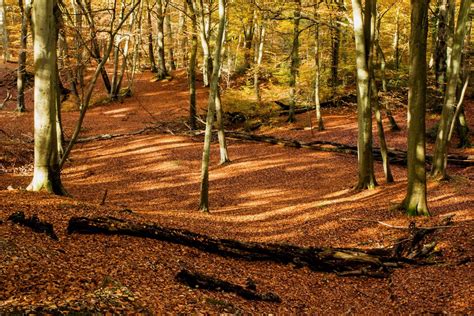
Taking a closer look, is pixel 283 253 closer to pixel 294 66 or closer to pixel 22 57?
pixel 294 66

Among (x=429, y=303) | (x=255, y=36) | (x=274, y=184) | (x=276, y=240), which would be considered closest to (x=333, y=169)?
(x=274, y=184)

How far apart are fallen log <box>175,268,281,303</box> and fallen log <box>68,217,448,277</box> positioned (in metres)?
1.73

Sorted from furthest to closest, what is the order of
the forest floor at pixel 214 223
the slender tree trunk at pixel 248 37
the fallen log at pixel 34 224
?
the slender tree trunk at pixel 248 37 → the fallen log at pixel 34 224 → the forest floor at pixel 214 223

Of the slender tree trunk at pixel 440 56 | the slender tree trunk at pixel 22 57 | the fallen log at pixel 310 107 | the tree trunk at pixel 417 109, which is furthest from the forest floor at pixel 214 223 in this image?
the fallen log at pixel 310 107

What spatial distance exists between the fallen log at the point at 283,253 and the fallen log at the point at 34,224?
0.89 m

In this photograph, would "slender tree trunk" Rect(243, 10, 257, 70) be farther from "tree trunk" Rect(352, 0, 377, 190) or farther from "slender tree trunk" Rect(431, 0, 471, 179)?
"slender tree trunk" Rect(431, 0, 471, 179)

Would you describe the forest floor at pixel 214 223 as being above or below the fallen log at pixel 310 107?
below

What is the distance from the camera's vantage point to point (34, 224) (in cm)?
675

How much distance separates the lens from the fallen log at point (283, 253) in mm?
7656

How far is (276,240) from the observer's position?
10.5m

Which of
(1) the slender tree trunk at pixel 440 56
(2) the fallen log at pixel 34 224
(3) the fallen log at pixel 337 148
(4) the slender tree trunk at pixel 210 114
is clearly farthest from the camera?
(1) the slender tree trunk at pixel 440 56

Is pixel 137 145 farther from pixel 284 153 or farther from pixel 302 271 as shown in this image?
pixel 302 271

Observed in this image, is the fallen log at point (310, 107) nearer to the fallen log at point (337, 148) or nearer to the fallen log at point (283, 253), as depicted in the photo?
the fallen log at point (337, 148)

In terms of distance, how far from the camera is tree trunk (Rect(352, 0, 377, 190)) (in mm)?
13594
